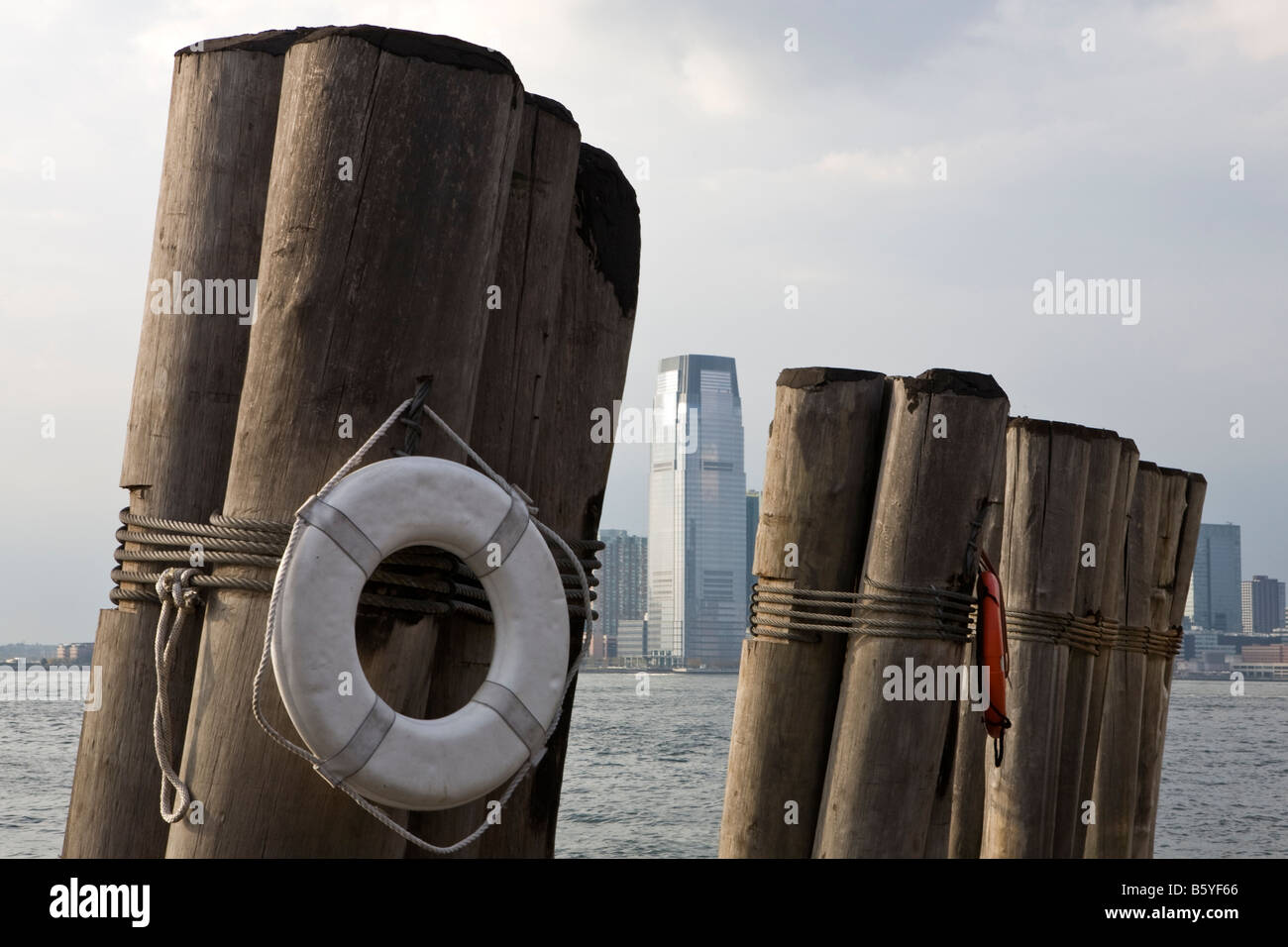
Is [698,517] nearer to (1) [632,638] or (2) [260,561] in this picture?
(1) [632,638]

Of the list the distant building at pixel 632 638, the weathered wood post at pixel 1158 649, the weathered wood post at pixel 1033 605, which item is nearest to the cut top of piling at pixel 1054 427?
the weathered wood post at pixel 1033 605

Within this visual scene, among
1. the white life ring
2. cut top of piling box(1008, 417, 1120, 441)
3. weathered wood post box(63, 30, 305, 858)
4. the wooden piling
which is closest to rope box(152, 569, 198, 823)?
weathered wood post box(63, 30, 305, 858)

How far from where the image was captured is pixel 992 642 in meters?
5.36

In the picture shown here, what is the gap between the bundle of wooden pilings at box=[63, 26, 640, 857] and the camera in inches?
106

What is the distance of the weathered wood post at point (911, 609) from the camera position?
15.4ft

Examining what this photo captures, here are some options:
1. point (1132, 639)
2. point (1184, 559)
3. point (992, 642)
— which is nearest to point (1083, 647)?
point (1132, 639)

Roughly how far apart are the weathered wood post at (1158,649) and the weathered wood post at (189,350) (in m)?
9.34

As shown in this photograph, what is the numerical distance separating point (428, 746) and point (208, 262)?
1.39m

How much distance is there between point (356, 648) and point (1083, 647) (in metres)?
6.56

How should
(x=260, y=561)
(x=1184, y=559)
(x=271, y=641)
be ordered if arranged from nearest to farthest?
(x=271, y=641) < (x=260, y=561) < (x=1184, y=559)

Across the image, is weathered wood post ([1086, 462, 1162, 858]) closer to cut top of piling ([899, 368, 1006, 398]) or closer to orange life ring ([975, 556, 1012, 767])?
orange life ring ([975, 556, 1012, 767])

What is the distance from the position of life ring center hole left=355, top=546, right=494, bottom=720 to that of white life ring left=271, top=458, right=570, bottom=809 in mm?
72

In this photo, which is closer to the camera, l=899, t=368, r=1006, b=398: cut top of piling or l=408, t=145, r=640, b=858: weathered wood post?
l=408, t=145, r=640, b=858: weathered wood post
